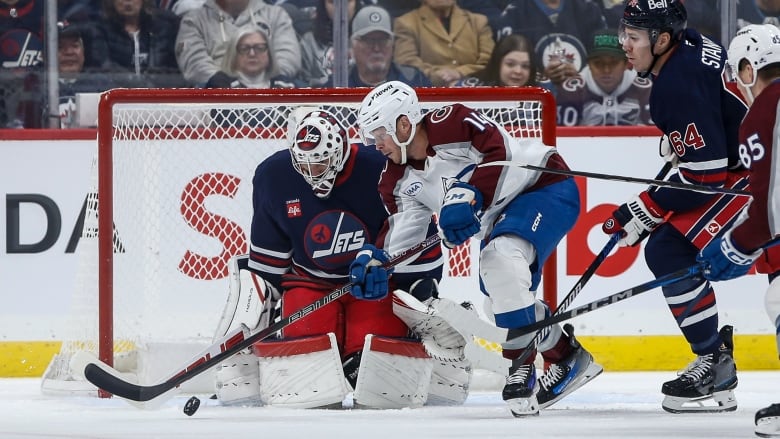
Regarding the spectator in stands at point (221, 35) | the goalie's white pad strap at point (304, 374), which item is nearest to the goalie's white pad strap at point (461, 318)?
the goalie's white pad strap at point (304, 374)

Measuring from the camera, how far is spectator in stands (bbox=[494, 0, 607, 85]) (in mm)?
4773

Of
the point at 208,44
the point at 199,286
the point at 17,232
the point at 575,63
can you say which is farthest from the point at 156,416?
the point at 575,63

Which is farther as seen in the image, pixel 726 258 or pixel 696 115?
pixel 696 115

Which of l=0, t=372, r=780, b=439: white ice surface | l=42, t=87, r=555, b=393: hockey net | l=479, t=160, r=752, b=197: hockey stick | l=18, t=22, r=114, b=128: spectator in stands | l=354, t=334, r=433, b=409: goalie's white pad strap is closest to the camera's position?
l=0, t=372, r=780, b=439: white ice surface

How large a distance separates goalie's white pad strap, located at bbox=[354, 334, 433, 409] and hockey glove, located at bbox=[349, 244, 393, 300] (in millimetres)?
168

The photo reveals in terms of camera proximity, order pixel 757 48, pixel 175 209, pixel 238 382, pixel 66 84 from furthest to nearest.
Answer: pixel 66 84 < pixel 175 209 < pixel 238 382 < pixel 757 48

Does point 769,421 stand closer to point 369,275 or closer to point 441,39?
point 369,275

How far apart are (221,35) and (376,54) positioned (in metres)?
0.56

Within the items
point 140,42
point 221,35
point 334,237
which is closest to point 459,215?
point 334,237

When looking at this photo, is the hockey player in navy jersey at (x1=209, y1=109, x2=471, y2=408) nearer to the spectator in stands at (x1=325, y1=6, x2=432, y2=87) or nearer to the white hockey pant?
the white hockey pant

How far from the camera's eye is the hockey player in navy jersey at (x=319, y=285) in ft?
11.8

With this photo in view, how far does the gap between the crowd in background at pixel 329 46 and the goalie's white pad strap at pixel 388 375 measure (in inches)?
56.2

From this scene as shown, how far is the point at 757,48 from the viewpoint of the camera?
117 inches

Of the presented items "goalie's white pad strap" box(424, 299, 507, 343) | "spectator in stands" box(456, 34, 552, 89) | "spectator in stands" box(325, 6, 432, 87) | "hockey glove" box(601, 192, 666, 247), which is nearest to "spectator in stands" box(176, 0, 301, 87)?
"spectator in stands" box(325, 6, 432, 87)
